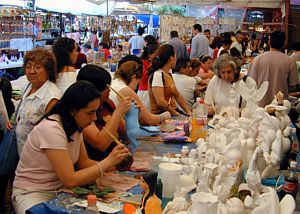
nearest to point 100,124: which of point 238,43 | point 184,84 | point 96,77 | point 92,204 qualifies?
point 96,77

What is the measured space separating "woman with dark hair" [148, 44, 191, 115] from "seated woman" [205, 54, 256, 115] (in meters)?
0.32

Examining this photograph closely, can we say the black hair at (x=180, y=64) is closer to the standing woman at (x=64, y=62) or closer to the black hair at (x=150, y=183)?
the standing woman at (x=64, y=62)

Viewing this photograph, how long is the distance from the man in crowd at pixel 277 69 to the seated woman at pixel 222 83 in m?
0.68

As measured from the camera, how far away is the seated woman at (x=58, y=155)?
7.19 ft

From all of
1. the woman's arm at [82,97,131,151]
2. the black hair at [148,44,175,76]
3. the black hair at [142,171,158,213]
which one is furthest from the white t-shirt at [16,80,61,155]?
the black hair at [148,44,175,76]

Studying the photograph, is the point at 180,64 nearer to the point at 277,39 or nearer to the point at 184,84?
the point at 184,84

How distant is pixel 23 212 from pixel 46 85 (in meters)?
1.10

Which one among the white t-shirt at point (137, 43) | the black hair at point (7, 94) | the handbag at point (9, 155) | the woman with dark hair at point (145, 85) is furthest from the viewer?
the white t-shirt at point (137, 43)

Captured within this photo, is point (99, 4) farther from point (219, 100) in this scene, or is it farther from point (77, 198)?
point (77, 198)

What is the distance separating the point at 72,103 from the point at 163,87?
2.12 meters

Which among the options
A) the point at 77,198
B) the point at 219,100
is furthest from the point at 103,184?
the point at 219,100

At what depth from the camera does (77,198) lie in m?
2.10

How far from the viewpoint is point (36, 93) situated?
2.98m

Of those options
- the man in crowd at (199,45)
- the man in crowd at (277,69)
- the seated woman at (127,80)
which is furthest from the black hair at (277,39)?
the man in crowd at (199,45)
